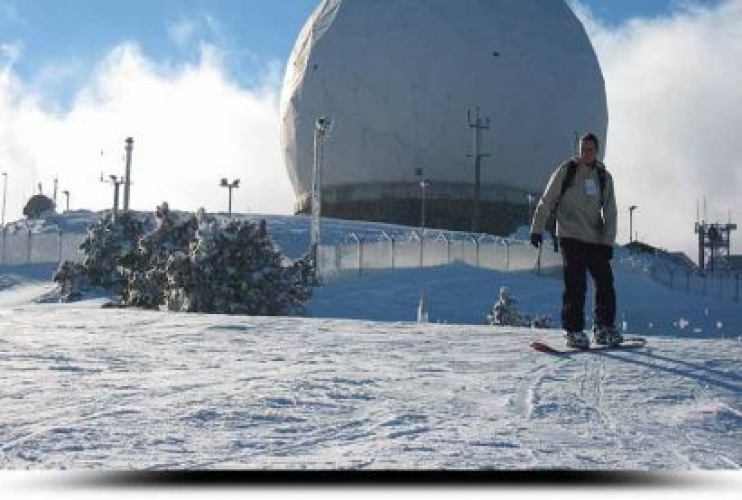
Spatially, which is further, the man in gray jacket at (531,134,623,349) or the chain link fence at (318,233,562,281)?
the chain link fence at (318,233,562,281)

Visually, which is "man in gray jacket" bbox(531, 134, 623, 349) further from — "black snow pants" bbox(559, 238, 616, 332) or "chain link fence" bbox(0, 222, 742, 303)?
"chain link fence" bbox(0, 222, 742, 303)

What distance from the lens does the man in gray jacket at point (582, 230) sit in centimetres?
713

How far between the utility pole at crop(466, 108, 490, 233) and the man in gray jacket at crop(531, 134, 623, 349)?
3594cm

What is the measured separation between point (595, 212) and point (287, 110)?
4551cm

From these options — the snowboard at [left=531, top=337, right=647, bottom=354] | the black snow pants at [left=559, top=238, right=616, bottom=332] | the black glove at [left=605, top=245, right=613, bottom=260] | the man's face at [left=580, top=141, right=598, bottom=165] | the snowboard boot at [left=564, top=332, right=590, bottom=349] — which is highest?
the man's face at [left=580, top=141, right=598, bottom=165]

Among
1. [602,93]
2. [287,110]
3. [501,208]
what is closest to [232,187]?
[287,110]

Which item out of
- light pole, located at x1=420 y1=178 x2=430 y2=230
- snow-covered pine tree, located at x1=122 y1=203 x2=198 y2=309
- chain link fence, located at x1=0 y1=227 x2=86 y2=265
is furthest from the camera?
light pole, located at x1=420 y1=178 x2=430 y2=230

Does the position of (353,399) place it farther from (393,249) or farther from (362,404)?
(393,249)

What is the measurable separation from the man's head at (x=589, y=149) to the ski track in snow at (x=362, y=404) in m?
1.40

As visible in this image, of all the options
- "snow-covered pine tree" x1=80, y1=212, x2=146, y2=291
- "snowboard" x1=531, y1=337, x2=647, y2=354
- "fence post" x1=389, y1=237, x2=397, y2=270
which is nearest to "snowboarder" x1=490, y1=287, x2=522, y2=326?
"fence post" x1=389, y1=237, x2=397, y2=270

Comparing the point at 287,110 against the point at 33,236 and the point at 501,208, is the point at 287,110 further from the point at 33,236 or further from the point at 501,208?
the point at 33,236

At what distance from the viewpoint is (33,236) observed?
1425 inches

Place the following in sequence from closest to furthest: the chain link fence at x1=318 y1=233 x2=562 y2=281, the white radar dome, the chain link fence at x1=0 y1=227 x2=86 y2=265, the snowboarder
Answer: the snowboarder, the chain link fence at x1=318 y1=233 x2=562 y2=281, the chain link fence at x1=0 y1=227 x2=86 y2=265, the white radar dome

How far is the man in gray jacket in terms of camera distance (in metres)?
7.13
